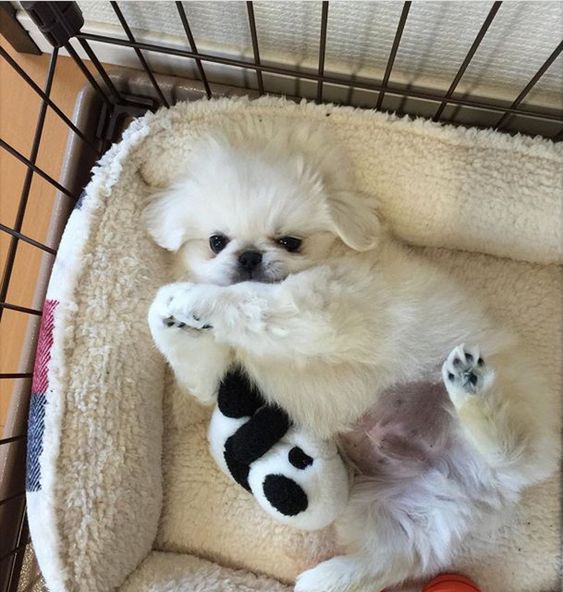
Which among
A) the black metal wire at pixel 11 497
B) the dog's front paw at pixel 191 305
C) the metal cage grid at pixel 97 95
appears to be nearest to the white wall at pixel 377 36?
A: the metal cage grid at pixel 97 95

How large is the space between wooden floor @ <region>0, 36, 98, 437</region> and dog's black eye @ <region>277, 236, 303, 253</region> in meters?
1.07

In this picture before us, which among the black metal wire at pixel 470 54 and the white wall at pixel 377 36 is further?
the white wall at pixel 377 36

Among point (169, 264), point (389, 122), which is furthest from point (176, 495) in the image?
point (389, 122)

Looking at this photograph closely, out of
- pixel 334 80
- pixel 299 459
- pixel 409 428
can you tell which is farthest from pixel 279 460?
pixel 334 80

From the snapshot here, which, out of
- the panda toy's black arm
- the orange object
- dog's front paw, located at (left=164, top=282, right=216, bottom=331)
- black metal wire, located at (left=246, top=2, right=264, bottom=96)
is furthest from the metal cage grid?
the orange object

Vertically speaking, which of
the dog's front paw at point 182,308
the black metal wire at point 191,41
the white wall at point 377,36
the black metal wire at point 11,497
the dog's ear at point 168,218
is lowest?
the black metal wire at point 11,497

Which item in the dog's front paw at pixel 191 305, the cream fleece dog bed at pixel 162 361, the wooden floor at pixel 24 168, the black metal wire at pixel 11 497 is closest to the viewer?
the dog's front paw at pixel 191 305

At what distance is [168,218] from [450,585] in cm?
128

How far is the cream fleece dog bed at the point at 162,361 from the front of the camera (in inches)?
71.8

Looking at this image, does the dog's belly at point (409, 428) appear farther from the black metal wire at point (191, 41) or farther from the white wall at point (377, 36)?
the black metal wire at point (191, 41)

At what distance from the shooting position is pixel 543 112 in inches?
81.1

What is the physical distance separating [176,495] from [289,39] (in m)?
1.40

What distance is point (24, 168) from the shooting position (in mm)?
2539

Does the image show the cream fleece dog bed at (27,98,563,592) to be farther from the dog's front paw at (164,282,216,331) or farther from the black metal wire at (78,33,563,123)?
the dog's front paw at (164,282,216,331)
